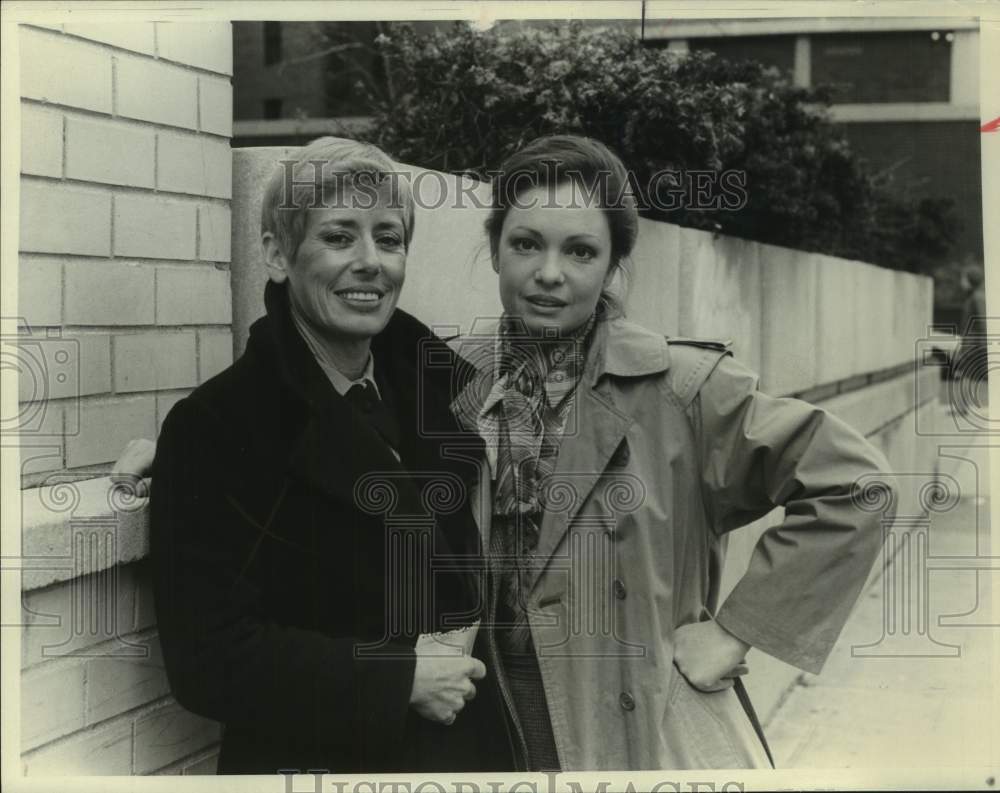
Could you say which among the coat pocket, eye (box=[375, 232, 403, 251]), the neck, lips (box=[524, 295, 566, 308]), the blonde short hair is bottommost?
the coat pocket

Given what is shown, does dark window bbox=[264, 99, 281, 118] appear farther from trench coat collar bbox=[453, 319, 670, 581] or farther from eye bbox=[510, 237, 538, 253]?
trench coat collar bbox=[453, 319, 670, 581]

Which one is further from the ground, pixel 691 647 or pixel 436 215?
pixel 436 215

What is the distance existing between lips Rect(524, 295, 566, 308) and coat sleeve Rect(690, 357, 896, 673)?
17.0 inches

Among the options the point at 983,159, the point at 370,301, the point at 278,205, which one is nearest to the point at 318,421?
the point at 370,301

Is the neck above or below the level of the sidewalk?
above

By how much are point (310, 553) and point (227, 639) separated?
292 mm

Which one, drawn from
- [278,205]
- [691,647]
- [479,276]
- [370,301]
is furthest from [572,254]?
[691,647]

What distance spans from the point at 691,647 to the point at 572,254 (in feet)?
3.52

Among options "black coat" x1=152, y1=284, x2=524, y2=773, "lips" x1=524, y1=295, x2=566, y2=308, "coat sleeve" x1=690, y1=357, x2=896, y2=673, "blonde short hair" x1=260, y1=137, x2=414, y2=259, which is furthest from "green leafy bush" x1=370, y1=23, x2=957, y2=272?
"black coat" x1=152, y1=284, x2=524, y2=773

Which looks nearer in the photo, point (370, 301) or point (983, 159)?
point (370, 301)

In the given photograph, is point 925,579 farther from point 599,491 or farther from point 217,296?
point 217,296

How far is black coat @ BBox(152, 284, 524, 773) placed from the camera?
10.1ft

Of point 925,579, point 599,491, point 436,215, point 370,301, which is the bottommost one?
point 925,579

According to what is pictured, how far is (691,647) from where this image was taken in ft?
10.5
